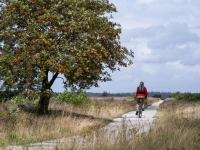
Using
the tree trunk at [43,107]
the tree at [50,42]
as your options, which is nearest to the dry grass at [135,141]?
the tree at [50,42]

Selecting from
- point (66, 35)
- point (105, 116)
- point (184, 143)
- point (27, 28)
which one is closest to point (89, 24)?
point (66, 35)

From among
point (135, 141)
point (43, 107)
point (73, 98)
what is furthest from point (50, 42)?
point (73, 98)

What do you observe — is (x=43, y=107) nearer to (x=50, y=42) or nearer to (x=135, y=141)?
(x=50, y=42)

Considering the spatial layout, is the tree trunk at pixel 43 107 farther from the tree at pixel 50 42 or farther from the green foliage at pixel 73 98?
the green foliage at pixel 73 98

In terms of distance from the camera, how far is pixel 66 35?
23.8 meters

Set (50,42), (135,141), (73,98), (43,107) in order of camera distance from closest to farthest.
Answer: (135,141) → (50,42) → (43,107) → (73,98)

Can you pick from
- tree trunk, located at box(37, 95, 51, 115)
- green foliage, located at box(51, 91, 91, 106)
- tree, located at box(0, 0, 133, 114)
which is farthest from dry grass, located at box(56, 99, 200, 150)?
green foliage, located at box(51, 91, 91, 106)

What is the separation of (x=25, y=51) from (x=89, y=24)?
3792 millimetres

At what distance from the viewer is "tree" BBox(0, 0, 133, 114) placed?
899 inches

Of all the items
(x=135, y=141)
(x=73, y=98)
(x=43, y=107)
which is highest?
(x=73, y=98)

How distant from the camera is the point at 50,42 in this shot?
22.9 metres

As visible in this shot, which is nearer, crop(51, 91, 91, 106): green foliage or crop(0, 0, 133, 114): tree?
crop(0, 0, 133, 114): tree

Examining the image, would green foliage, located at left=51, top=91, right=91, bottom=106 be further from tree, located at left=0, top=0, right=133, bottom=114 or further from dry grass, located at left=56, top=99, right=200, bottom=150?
dry grass, located at left=56, top=99, right=200, bottom=150

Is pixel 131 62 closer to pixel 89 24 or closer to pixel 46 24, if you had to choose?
pixel 89 24
